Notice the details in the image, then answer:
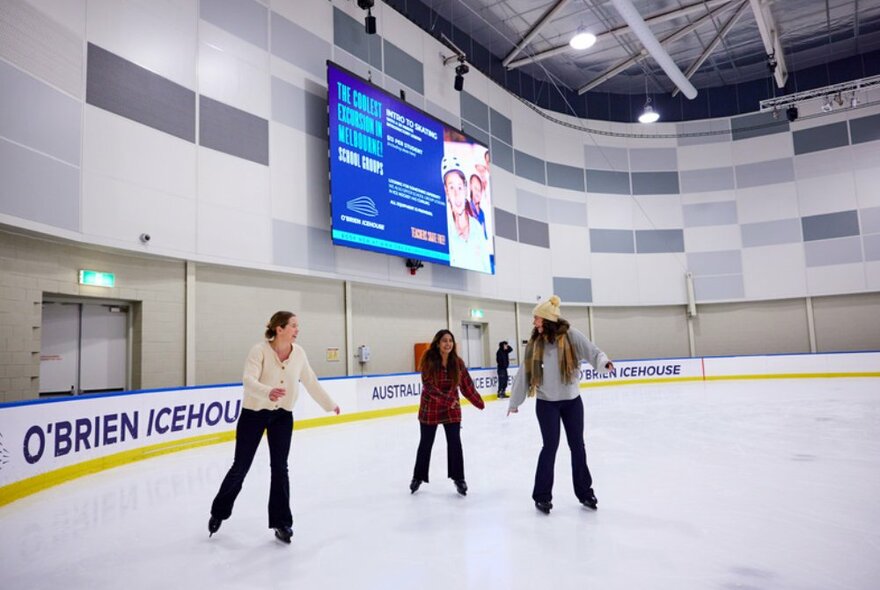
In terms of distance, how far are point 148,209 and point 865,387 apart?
15905mm

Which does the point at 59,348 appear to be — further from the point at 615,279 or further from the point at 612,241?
the point at 612,241

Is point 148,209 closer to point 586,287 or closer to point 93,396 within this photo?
point 93,396

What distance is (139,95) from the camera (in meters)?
8.83

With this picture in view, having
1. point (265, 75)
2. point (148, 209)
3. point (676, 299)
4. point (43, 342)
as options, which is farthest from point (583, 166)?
point (43, 342)

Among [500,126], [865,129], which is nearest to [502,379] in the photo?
[500,126]

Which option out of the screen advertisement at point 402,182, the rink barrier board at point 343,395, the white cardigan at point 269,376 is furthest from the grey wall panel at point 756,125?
the white cardigan at point 269,376

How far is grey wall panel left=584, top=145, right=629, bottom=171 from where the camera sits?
850 inches

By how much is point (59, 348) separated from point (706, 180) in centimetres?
2150

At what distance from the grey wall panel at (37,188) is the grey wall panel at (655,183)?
750 inches

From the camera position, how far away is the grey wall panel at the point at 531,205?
18734mm

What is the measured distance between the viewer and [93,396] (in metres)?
6.46

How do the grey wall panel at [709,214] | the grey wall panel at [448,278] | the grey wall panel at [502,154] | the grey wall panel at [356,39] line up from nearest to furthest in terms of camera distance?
the grey wall panel at [356,39] < the grey wall panel at [448,278] < the grey wall panel at [502,154] < the grey wall panel at [709,214]

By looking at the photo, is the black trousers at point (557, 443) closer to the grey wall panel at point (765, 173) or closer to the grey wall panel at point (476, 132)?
the grey wall panel at point (476, 132)

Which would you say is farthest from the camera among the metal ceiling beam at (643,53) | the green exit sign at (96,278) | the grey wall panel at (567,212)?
the grey wall panel at (567,212)
